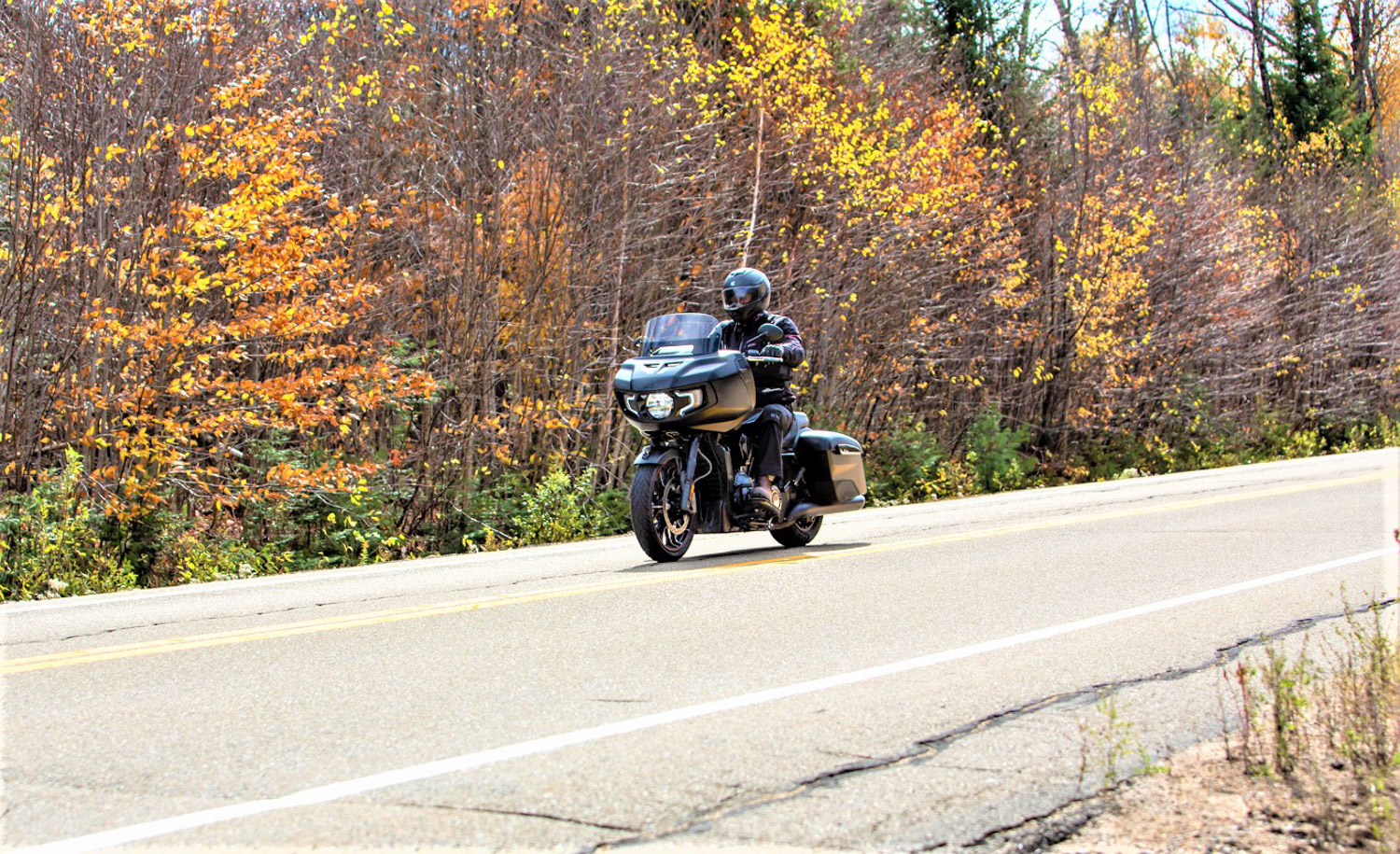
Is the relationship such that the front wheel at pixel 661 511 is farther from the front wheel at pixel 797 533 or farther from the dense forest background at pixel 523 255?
the dense forest background at pixel 523 255

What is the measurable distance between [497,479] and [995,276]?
10375 millimetres

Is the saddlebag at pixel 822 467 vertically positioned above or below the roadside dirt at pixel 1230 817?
above

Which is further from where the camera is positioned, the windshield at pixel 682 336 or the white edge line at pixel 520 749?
the windshield at pixel 682 336

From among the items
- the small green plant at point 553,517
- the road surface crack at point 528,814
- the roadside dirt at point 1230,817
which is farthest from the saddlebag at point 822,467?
the road surface crack at point 528,814

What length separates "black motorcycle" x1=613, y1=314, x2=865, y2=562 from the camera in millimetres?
11195

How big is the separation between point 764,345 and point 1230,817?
24.0 ft

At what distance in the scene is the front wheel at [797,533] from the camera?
1275 centimetres

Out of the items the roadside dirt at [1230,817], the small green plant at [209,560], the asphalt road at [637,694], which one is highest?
the roadside dirt at [1230,817]

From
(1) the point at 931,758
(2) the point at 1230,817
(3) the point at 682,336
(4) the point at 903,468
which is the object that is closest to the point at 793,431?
(3) the point at 682,336

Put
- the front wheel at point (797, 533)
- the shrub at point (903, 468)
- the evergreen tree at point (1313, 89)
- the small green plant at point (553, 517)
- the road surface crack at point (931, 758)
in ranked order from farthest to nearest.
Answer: the evergreen tree at point (1313, 89) → the shrub at point (903, 468) → the small green plant at point (553, 517) → the front wheel at point (797, 533) → the road surface crack at point (931, 758)

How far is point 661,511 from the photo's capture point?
11.4 m

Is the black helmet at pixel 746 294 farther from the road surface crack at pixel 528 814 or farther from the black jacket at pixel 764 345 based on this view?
the road surface crack at pixel 528 814

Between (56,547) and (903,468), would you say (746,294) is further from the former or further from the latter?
(903,468)

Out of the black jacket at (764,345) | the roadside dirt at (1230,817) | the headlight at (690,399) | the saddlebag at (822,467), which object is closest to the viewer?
the roadside dirt at (1230,817)
